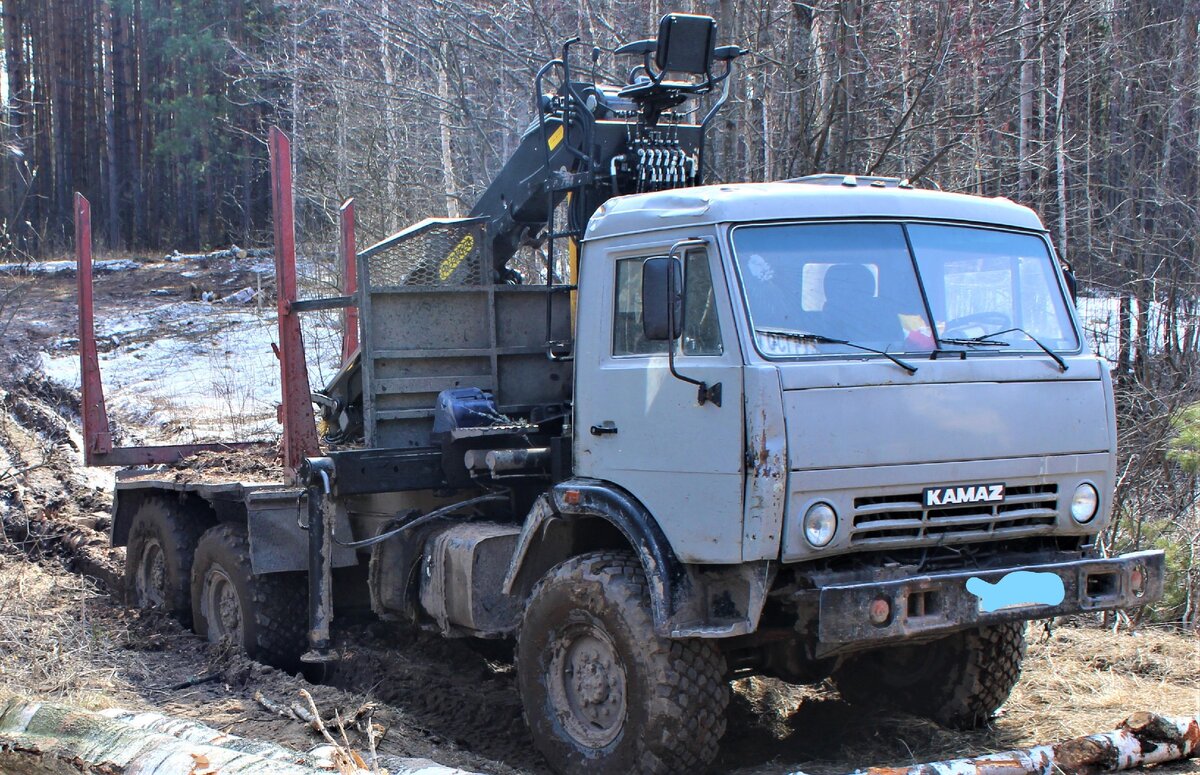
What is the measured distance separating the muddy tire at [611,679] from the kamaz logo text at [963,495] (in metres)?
1.11

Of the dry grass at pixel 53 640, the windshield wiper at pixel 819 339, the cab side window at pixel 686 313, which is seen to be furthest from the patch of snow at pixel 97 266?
the windshield wiper at pixel 819 339

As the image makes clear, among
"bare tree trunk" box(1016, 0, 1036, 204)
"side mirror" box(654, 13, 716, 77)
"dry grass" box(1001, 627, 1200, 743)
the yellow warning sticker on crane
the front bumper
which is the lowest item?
"dry grass" box(1001, 627, 1200, 743)

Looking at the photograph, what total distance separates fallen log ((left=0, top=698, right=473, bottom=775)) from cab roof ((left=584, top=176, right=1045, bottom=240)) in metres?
2.46

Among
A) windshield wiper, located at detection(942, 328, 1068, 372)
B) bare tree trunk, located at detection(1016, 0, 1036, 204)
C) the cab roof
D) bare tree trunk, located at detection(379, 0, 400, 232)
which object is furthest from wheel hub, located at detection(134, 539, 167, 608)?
bare tree trunk, located at detection(379, 0, 400, 232)

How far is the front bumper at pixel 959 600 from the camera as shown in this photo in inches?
185

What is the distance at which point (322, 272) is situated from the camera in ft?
66.2

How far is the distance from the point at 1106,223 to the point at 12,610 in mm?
14975

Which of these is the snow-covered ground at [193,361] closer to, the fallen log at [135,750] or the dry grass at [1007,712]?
the fallen log at [135,750]

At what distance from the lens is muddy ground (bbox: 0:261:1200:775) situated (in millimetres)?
5926

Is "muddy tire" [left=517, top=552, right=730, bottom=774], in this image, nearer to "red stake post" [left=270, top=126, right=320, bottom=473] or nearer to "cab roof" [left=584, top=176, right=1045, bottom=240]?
"cab roof" [left=584, top=176, right=1045, bottom=240]

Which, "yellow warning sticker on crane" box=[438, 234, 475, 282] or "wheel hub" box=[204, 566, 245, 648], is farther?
"wheel hub" box=[204, 566, 245, 648]

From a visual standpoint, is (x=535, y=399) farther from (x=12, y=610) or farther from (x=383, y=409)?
(x=12, y=610)

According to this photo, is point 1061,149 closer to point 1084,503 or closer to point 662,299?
point 1084,503

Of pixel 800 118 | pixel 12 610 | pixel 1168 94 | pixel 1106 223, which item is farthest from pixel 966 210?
pixel 1168 94
